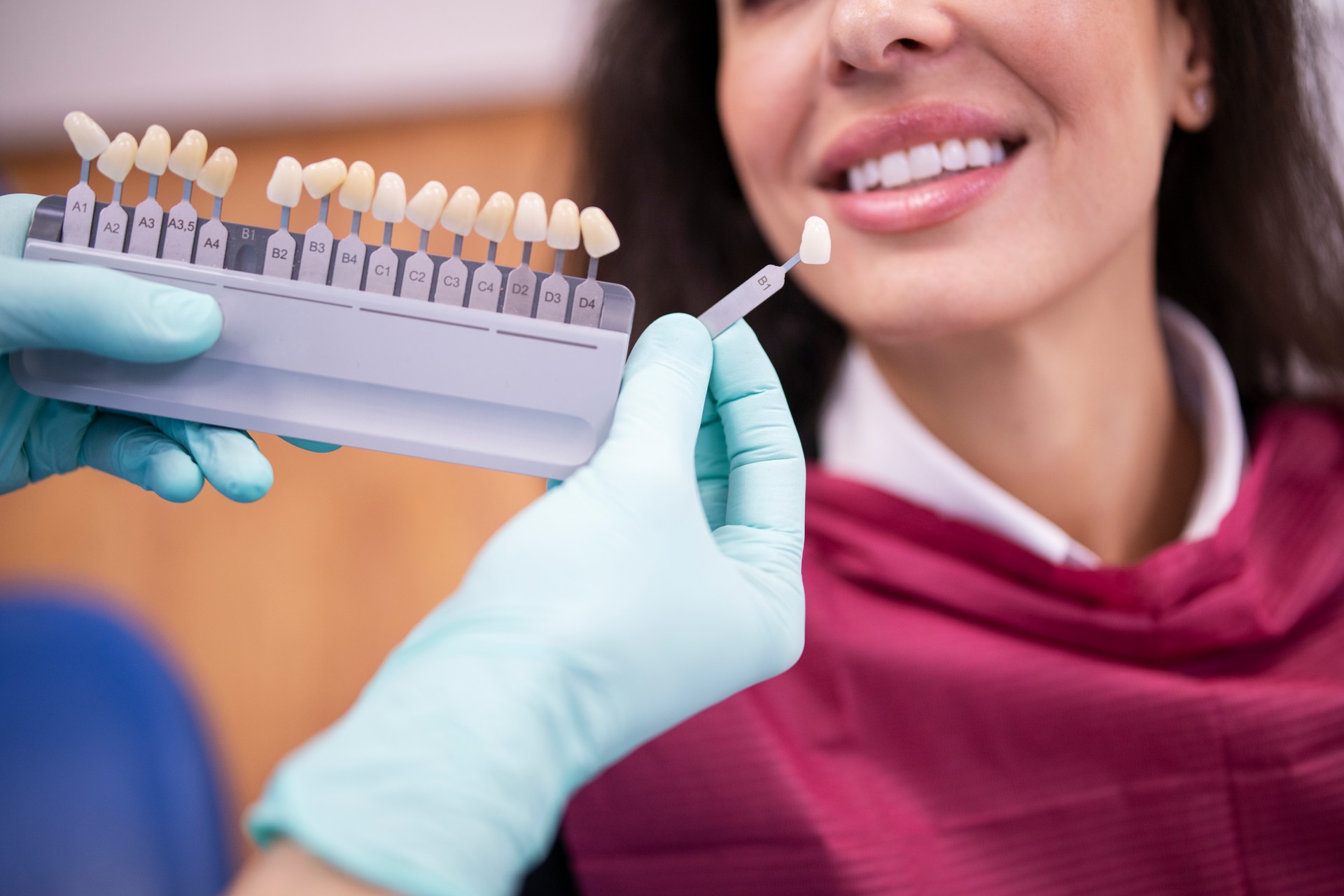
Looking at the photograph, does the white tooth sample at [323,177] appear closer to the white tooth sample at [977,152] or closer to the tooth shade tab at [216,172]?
the tooth shade tab at [216,172]

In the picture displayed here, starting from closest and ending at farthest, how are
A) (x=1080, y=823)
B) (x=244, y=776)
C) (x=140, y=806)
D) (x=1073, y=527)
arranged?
1. (x=1080, y=823)
2. (x=1073, y=527)
3. (x=140, y=806)
4. (x=244, y=776)

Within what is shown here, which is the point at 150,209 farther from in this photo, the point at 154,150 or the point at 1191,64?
the point at 1191,64

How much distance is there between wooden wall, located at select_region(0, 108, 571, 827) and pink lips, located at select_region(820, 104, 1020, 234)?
2.67ft

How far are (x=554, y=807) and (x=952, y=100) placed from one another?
1.80 ft

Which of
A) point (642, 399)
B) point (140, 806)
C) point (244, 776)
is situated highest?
point (642, 399)

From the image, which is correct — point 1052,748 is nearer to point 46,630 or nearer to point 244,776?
point 46,630

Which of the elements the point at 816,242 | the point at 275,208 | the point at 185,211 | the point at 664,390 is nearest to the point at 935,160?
the point at 816,242

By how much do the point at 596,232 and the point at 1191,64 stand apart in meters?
0.60

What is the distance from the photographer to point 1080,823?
0.79 meters

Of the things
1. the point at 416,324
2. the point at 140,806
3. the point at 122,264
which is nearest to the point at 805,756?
the point at 416,324

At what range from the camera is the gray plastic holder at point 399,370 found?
578 mm

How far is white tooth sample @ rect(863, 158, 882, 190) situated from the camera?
75cm

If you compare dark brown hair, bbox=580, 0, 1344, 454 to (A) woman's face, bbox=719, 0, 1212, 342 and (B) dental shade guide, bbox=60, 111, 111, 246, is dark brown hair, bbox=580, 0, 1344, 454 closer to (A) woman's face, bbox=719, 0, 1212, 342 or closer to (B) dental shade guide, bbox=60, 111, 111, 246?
(A) woman's face, bbox=719, 0, 1212, 342

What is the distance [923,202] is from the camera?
725 millimetres
